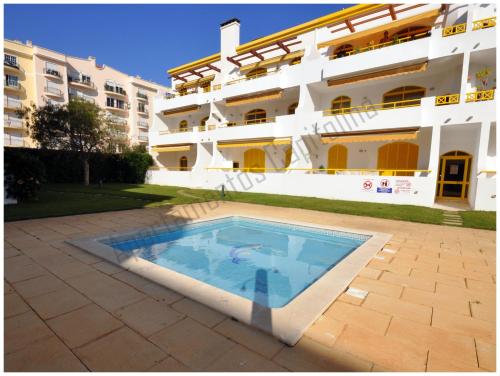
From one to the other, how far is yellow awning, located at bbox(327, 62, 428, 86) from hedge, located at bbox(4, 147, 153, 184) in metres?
19.5

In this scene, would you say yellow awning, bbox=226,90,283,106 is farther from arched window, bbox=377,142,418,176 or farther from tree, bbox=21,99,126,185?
tree, bbox=21,99,126,185

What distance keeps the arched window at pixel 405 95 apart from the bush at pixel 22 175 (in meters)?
18.8

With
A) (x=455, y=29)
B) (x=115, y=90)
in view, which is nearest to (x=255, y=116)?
(x=455, y=29)

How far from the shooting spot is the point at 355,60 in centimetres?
1488

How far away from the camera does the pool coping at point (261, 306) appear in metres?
2.70

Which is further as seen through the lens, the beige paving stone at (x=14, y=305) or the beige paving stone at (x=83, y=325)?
the beige paving stone at (x=14, y=305)

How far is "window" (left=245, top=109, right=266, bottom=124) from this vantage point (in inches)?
834

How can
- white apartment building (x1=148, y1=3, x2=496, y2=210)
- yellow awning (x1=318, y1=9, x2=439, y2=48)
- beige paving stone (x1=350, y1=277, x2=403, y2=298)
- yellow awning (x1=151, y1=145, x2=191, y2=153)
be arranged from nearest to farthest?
1. beige paving stone (x1=350, y1=277, x2=403, y2=298)
2. white apartment building (x1=148, y1=3, x2=496, y2=210)
3. yellow awning (x1=318, y1=9, x2=439, y2=48)
4. yellow awning (x1=151, y1=145, x2=191, y2=153)

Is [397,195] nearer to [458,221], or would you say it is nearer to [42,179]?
[458,221]

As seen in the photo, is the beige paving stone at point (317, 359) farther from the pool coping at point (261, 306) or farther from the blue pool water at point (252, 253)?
the blue pool water at point (252, 253)

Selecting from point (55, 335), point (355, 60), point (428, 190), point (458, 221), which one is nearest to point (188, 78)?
point (355, 60)

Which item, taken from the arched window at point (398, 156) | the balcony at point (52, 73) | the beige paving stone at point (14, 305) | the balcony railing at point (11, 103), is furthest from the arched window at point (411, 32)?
the balcony at point (52, 73)

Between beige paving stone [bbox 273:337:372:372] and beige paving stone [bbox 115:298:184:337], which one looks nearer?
beige paving stone [bbox 273:337:372:372]

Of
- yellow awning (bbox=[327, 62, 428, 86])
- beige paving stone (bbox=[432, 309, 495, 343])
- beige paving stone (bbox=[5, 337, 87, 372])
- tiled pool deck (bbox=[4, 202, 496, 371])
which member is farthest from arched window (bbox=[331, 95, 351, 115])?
beige paving stone (bbox=[5, 337, 87, 372])
